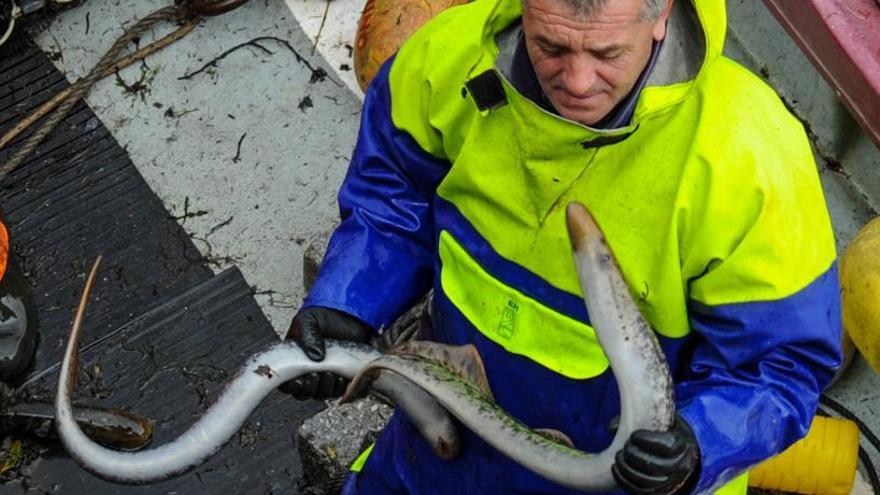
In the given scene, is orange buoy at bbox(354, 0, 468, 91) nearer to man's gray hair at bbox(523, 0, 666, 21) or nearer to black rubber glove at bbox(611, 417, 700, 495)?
man's gray hair at bbox(523, 0, 666, 21)

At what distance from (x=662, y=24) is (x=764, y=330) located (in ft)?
2.09

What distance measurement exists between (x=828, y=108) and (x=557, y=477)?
2969mm

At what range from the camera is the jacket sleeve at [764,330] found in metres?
2.74

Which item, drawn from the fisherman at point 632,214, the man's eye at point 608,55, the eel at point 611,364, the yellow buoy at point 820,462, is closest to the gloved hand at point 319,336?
the fisherman at point 632,214

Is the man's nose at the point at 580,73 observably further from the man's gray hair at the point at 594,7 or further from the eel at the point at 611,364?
the eel at the point at 611,364

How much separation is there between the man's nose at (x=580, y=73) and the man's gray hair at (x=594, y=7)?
0.30 ft

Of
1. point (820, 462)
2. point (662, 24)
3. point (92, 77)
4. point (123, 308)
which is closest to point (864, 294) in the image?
point (820, 462)

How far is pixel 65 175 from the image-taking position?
18.9 feet

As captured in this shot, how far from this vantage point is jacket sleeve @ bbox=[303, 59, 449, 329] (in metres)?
3.38

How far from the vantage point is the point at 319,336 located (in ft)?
11.1

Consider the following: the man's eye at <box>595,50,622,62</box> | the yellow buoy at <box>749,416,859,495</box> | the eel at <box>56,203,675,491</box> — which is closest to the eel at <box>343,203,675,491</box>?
the eel at <box>56,203,675,491</box>

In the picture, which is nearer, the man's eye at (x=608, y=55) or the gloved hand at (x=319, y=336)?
the man's eye at (x=608, y=55)

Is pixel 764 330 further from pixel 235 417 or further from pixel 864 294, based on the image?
pixel 864 294

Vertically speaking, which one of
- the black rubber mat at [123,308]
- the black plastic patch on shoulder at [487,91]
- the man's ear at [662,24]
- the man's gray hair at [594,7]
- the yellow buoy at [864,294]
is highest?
the man's gray hair at [594,7]
